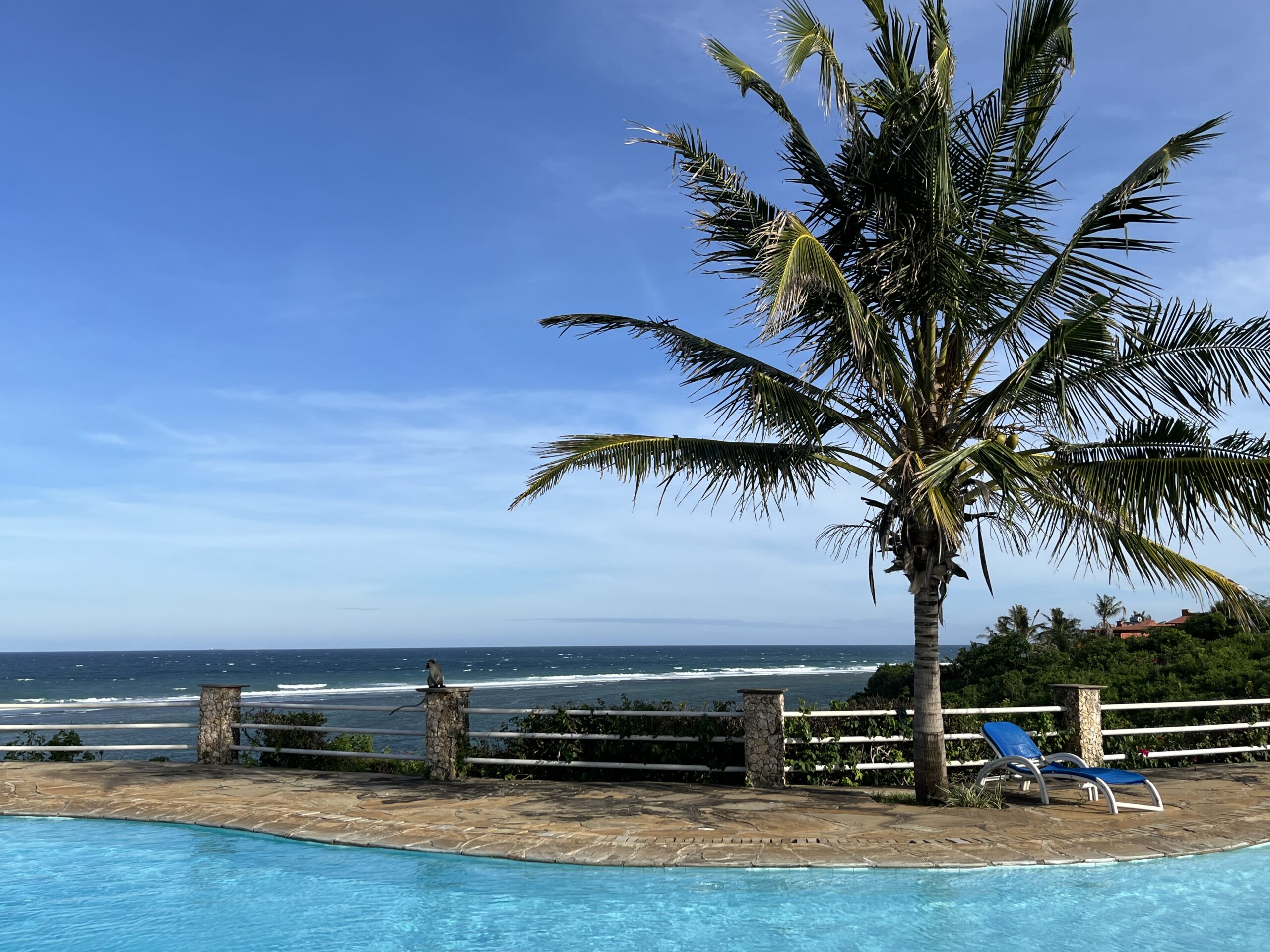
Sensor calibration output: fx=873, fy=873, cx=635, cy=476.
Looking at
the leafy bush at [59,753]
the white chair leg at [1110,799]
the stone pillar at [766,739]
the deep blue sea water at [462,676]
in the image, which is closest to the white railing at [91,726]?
the leafy bush at [59,753]

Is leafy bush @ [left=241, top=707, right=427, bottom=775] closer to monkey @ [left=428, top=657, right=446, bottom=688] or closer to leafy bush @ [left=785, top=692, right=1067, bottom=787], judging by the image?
monkey @ [left=428, top=657, right=446, bottom=688]

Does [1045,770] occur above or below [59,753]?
above

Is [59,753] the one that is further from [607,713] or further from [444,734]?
[607,713]

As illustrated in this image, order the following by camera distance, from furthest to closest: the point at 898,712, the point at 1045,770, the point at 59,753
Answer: the point at 59,753, the point at 898,712, the point at 1045,770

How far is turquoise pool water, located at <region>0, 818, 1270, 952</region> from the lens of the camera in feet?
19.0

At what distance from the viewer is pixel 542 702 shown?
174 ft

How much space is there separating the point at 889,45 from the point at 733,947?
7926mm

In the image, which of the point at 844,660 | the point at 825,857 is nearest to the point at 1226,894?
the point at 825,857

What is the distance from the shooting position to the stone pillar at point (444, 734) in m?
10.3

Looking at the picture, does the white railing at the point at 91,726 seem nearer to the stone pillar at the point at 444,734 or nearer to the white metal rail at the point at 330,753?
the white metal rail at the point at 330,753

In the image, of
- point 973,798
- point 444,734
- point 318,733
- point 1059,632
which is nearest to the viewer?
point 973,798

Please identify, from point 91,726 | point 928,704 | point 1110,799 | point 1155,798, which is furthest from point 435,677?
point 1155,798

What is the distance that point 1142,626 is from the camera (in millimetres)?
55094

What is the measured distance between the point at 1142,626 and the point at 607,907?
58.8 meters
